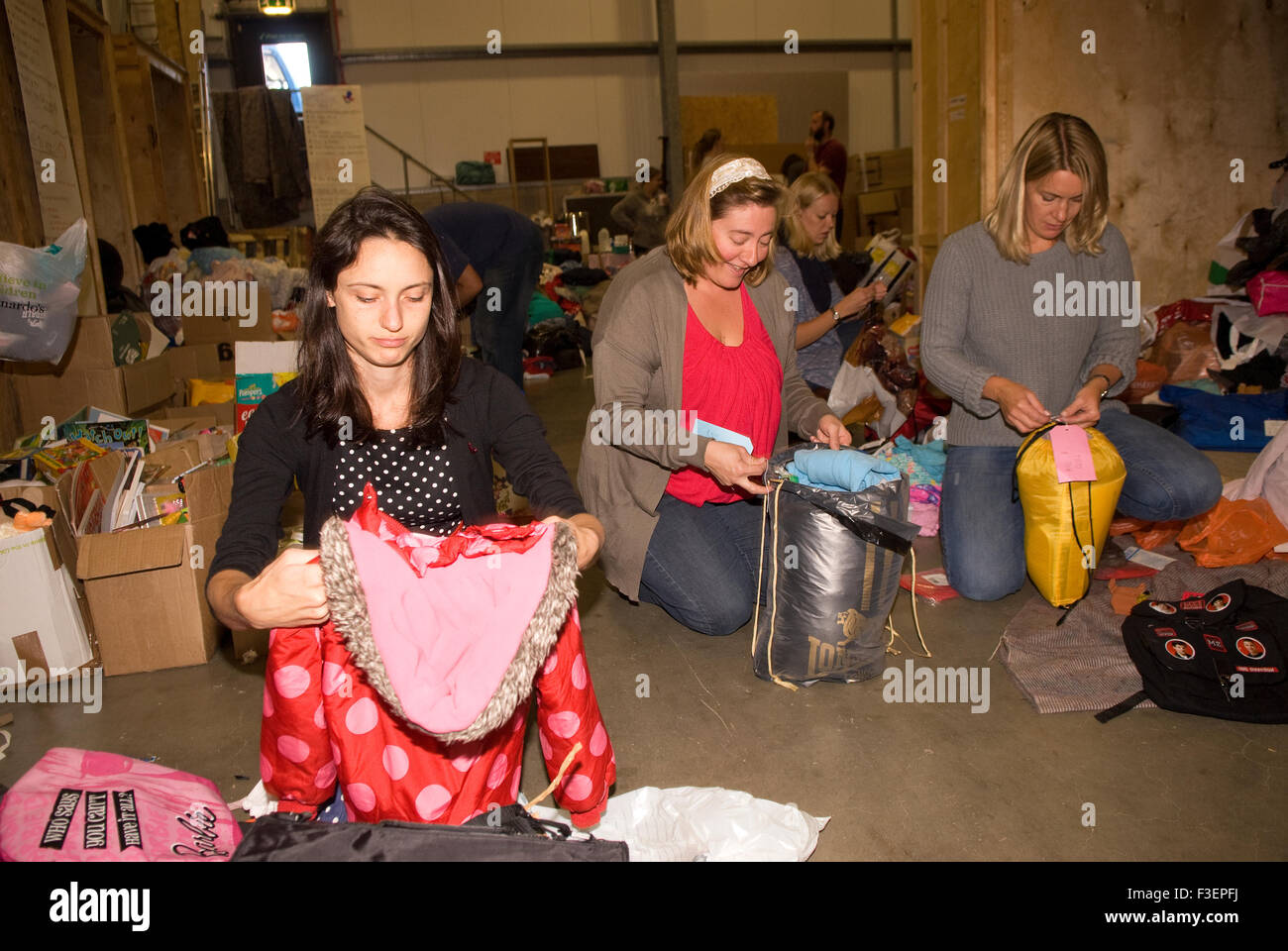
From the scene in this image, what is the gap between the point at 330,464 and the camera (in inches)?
67.6

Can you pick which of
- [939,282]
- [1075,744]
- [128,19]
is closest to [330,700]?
[1075,744]

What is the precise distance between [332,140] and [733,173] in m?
5.95

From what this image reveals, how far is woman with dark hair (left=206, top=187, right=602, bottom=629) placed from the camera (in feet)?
5.27

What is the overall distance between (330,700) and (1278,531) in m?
3.05

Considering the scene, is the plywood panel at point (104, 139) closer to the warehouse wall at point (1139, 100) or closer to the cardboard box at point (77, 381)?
the cardboard box at point (77, 381)

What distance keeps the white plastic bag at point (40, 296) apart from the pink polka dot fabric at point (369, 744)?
250 cm

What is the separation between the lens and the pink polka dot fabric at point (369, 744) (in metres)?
1.42

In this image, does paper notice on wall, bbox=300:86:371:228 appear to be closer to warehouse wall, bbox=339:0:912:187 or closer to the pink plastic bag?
warehouse wall, bbox=339:0:912:187

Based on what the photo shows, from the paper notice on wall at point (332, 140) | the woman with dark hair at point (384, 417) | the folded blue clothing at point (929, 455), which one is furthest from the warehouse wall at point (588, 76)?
the woman with dark hair at point (384, 417)

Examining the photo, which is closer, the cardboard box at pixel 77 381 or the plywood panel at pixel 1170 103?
the cardboard box at pixel 77 381

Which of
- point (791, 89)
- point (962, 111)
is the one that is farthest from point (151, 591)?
point (791, 89)

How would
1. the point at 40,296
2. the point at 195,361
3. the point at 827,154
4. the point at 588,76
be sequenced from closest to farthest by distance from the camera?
1. the point at 40,296
2. the point at 195,361
3. the point at 827,154
4. the point at 588,76

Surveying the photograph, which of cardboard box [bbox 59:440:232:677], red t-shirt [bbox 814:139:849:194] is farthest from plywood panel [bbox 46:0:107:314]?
red t-shirt [bbox 814:139:849:194]

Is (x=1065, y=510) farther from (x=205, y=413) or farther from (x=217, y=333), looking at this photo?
(x=217, y=333)
